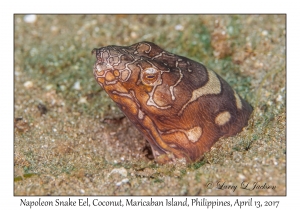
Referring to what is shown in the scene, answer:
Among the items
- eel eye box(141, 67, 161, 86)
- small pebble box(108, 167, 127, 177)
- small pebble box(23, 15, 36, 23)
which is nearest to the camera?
eel eye box(141, 67, 161, 86)

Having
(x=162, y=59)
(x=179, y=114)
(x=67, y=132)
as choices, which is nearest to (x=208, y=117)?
(x=179, y=114)

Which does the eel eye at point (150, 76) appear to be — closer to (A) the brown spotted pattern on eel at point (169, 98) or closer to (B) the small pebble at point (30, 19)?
(A) the brown spotted pattern on eel at point (169, 98)

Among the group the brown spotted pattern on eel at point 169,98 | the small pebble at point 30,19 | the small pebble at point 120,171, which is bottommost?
the small pebble at point 120,171

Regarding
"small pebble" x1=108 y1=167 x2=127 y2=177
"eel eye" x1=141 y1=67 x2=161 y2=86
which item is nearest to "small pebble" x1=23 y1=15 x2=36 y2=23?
"eel eye" x1=141 y1=67 x2=161 y2=86

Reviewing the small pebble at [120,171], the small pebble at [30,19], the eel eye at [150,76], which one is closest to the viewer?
the eel eye at [150,76]

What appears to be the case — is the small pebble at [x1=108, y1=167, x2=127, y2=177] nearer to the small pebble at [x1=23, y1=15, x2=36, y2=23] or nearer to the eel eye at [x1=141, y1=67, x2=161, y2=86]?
the eel eye at [x1=141, y1=67, x2=161, y2=86]

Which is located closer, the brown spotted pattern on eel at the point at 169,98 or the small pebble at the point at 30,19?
the brown spotted pattern on eel at the point at 169,98

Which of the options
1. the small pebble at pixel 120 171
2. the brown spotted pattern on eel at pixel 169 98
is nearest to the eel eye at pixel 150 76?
the brown spotted pattern on eel at pixel 169 98

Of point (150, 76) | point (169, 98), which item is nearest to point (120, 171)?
point (169, 98)

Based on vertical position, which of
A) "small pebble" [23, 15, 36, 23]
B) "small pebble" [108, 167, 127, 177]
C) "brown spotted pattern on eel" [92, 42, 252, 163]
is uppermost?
"small pebble" [23, 15, 36, 23]

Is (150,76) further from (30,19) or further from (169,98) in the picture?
(30,19)
